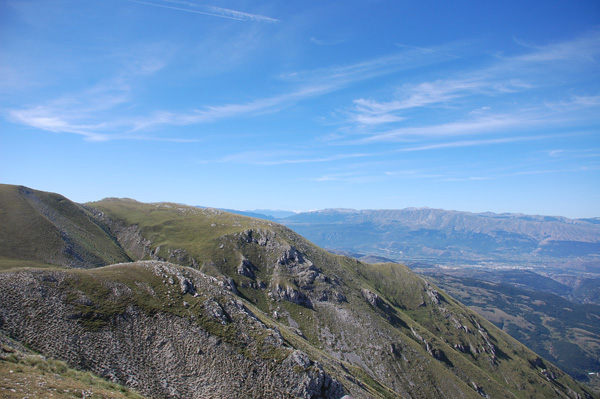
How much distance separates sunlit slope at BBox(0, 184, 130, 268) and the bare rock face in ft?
141

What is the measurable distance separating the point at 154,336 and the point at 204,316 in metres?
9.52

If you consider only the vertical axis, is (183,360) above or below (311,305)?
above

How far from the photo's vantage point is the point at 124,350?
52125mm

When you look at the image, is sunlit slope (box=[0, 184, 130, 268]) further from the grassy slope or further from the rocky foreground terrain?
the grassy slope

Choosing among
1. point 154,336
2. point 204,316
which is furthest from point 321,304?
point 154,336

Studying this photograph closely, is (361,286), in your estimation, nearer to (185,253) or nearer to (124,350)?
(185,253)

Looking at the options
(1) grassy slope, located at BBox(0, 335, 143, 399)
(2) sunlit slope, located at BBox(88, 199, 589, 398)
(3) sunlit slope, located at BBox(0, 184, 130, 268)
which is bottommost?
(2) sunlit slope, located at BBox(88, 199, 589, 398)

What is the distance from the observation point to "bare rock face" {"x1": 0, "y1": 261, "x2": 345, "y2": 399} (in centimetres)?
4841

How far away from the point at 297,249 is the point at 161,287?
129430 millimetres

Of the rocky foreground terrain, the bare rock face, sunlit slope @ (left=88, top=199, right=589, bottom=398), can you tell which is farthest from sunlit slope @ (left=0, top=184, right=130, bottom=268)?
the bare rock face

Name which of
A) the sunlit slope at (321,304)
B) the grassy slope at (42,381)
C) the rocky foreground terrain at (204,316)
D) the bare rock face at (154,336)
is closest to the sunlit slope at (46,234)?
the rocky foreground terrain at (204,316)

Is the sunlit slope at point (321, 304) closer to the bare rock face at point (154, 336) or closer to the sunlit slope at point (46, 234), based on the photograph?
the sunlit slope at point (46, 234)

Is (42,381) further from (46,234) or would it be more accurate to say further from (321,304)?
(321,304)

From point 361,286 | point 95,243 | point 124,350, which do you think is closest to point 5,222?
point 95,243
